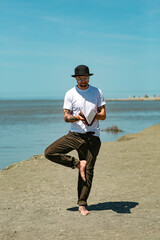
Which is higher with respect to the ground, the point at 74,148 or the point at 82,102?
the point at 82,102

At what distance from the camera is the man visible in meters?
6.07

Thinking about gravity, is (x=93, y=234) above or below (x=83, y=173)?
below

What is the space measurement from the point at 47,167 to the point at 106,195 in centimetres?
347

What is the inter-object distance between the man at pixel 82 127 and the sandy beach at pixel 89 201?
0.82 m

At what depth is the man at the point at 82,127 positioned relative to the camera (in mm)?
6074

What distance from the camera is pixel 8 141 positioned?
70.3 ft

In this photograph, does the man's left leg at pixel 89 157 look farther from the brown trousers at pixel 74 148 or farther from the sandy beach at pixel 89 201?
the sandy beach at pixel 89 201

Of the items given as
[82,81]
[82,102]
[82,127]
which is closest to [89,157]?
[82,127]

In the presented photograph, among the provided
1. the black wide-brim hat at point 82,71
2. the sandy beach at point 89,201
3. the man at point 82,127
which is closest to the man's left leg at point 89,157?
the man at point 82,127

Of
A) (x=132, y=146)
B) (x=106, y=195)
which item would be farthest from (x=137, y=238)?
(x=132, y=146)

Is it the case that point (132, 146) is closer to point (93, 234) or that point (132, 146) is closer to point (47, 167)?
point (47, 167)

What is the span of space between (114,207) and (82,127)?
1.63 metres

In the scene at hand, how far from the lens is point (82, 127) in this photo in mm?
6113

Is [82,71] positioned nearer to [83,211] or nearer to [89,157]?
[89,157]
